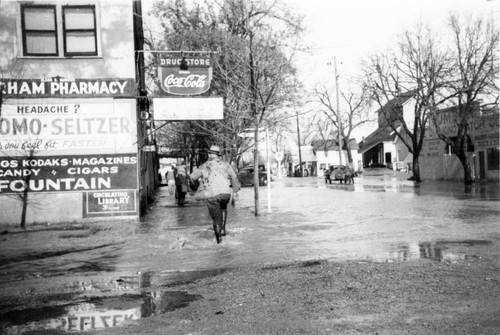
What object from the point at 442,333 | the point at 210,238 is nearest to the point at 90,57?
the point at 210,238

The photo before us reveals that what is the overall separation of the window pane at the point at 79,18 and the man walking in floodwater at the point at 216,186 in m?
6.92

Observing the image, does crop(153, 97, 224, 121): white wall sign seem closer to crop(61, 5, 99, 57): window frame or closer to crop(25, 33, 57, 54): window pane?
crop(61, 5, 99, 57): window frame

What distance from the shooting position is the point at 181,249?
1038 cm

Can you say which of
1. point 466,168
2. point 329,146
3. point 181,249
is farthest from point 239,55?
point 329,146

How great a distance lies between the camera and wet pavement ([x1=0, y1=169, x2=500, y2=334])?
608 cm

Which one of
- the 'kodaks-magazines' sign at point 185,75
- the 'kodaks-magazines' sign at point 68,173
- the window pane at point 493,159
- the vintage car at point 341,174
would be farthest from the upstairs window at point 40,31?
the window pane at point 493,159

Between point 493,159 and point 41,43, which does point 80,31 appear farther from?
point 493,159

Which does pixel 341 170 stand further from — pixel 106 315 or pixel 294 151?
pixel 294 151

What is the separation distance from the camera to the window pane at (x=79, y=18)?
1519 centimetres

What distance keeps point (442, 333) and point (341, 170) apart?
42.9 metres

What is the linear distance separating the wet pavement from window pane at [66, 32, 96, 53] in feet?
15.7

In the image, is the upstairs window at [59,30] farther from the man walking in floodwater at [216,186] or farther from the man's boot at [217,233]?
the man's boot at [217,233]

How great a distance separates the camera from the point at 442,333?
179 inches

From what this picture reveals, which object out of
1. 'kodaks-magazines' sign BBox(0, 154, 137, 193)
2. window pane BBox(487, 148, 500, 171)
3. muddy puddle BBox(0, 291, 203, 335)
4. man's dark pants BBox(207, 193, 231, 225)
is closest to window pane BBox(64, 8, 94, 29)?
'kodaks-magazines' sign BBox(0, 154, 137, 193)
